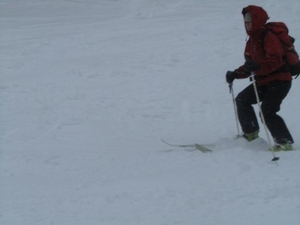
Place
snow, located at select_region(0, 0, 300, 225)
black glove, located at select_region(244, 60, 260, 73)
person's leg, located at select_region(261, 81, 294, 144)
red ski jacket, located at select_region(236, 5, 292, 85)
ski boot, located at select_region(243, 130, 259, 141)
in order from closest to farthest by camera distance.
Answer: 1. snow, located at select_region(0, 0, 300, 225)
2. red ski jacket, located at select_region(236, 5, 292, 85)
3. black glove, located at select_region(244, 60, 260, 73)
4. person's leg, located at select_region(261, 81, 294, 144)
5. ski boot, located at select_region(243, 130, 259, 141)

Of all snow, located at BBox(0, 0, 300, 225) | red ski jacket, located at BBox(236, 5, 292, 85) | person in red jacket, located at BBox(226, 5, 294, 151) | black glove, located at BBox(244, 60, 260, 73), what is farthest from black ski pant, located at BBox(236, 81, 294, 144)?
black glove, located at BBox(244, 60, 260, 73)

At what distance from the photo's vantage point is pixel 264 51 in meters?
5.43

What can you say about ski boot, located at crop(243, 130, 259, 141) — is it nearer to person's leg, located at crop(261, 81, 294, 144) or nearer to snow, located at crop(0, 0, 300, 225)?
snow, located at crop(0, 0, 300, 225)

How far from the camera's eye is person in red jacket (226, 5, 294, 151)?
17.3 feet

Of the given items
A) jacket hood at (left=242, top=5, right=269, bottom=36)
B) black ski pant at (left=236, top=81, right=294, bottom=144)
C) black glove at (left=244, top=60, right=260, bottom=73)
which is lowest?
black ski pant at (left=236, top=81, right=294, bottom=144)

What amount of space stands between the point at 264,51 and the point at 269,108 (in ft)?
2.37

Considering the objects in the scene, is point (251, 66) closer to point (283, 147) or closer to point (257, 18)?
point (257, 18)

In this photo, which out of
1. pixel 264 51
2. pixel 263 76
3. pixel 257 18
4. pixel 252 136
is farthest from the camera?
pixel 252 136

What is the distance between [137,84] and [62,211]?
4881 mm

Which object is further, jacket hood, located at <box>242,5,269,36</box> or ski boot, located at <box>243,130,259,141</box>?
ski boot, located at <box>243,130,259,141</box>

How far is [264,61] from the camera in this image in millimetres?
5305

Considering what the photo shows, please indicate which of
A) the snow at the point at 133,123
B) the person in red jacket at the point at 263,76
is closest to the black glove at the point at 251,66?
the person in red jacket at the point at 263,76

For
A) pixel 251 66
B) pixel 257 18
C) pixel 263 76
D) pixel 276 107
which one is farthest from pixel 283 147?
pixel 257 18

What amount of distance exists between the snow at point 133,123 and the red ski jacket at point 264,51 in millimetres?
901
